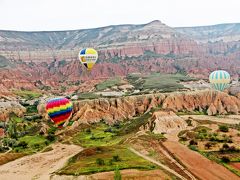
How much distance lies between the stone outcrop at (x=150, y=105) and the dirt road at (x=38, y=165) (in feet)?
66.6

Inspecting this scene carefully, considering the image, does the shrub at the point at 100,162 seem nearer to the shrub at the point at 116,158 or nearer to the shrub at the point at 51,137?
the shrub at the point at 116,158

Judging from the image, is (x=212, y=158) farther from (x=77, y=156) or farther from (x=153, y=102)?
(x=153, y=102)

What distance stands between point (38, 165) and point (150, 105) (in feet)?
120

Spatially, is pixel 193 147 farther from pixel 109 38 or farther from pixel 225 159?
pixel 109 38

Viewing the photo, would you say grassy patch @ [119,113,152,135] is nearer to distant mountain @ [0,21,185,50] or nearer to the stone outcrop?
the stone outcrop

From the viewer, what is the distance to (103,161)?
3850 centimetres

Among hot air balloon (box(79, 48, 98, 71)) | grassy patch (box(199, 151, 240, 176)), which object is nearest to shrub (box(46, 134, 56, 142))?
grassy patch (box(199, 151, 240, 176))

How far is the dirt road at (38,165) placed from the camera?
133 feet

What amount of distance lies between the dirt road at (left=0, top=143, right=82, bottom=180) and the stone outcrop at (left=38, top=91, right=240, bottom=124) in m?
20.3

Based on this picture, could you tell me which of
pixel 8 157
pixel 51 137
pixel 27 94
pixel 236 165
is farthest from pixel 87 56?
pixel 236 165

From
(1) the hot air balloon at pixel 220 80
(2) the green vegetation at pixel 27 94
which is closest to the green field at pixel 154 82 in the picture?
(1) the hot air balloon at pixel 220 80

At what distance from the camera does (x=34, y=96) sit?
114 meters

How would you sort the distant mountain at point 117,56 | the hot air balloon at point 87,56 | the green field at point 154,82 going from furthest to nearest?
the distant mountain at point 117,56, the green field at point 154,82, the hot air balloon at point 87,56

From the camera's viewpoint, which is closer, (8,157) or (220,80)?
→ (8,157)
